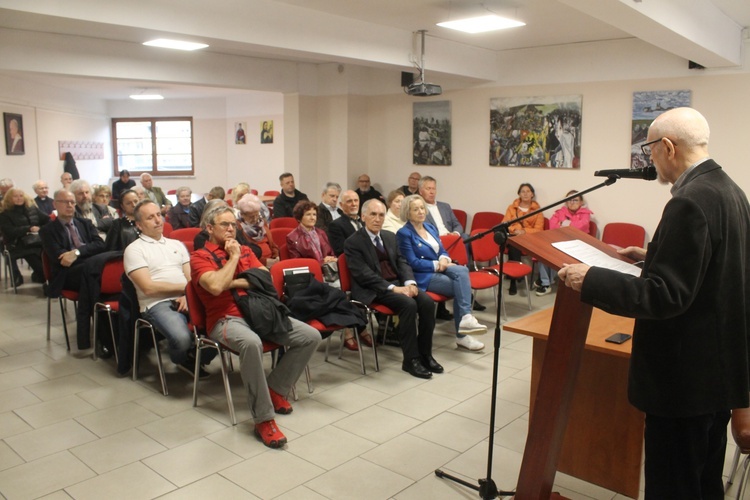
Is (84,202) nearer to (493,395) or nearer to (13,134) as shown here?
(493,395)

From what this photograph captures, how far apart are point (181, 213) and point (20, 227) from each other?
68.6 inches

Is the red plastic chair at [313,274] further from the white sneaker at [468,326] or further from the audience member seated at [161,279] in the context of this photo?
the white sneaker at [468,326]

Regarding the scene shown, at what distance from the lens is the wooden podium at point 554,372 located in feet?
7.37

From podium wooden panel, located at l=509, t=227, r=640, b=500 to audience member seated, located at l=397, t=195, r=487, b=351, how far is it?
2599 millimetres

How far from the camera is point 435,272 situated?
5234mm

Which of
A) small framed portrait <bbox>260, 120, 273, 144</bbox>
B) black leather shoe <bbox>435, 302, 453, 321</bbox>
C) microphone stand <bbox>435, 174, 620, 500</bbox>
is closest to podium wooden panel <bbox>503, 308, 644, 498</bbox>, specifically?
microphone stand <bbox>435, 174, 620, 500</bbox>

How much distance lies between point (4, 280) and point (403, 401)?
6.09 m

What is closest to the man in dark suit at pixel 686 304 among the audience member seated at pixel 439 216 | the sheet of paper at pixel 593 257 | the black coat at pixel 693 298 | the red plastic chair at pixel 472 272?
the black coat at pixel 693 298

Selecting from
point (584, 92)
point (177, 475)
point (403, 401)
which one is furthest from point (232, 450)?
point (584, 92)

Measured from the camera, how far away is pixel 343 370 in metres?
4.79

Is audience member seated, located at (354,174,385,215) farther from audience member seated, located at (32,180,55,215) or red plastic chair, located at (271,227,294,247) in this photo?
audience member seated, located at (32,180,55,215)

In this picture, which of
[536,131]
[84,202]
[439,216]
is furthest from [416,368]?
[536,131]

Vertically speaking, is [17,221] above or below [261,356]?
above

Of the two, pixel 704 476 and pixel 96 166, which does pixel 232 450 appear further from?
pixel 96 166
